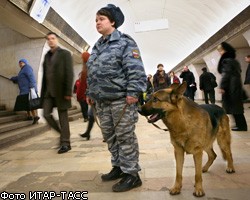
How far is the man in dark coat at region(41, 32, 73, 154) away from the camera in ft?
16.2

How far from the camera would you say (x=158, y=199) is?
8.80ft

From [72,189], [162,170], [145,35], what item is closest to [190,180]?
[162,170]

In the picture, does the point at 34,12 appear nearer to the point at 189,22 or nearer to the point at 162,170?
the point at 162,170

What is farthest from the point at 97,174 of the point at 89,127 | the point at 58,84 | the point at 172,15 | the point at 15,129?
the point at 172,15

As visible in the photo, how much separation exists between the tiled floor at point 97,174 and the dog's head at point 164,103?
82 cm

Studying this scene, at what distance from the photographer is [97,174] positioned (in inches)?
143

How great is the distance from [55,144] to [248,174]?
13.5ft

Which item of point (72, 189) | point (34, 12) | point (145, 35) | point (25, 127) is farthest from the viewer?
point (145, 35)

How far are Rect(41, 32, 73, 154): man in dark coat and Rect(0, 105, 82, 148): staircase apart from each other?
1.67 meters

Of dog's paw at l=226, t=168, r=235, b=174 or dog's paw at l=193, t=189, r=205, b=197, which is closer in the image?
dog's paw at l=193, t=189, r=205, b=197

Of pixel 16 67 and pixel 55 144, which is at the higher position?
pixel 16 67

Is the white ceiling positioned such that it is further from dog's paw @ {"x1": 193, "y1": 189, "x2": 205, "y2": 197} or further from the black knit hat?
dog's paw @ {"x1": 193, "y1": 189, "x2": 205, "y2": 197}

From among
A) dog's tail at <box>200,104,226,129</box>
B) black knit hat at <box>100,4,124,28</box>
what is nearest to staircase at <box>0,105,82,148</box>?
black knit hat at <box>100,4,124,28</box>

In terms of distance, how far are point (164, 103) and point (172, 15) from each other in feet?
45.7
